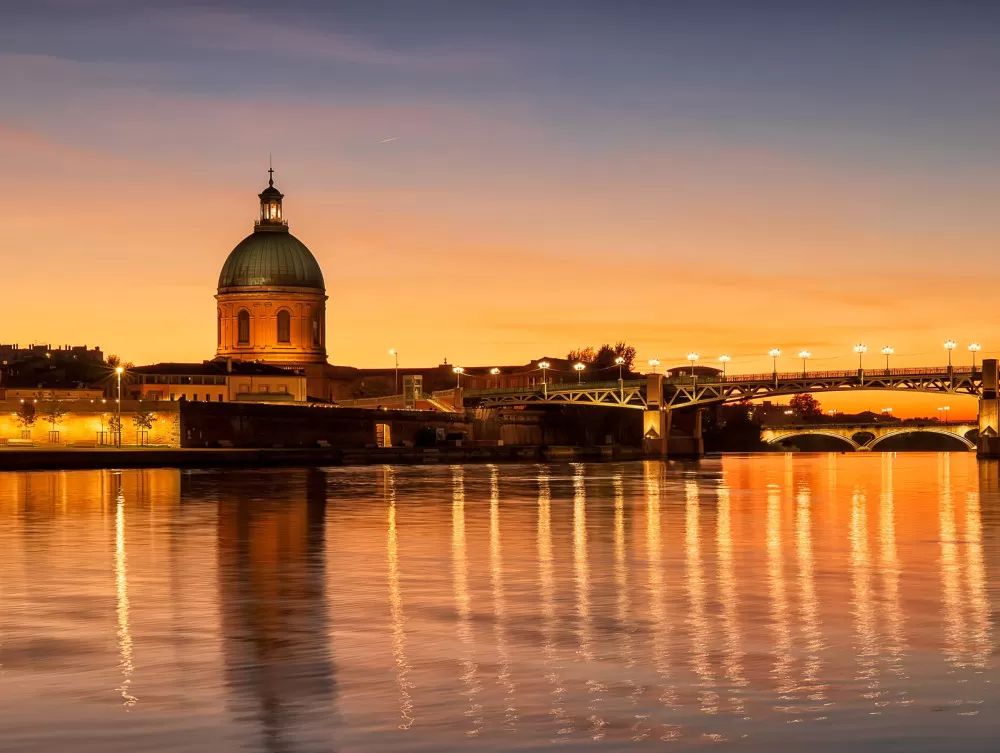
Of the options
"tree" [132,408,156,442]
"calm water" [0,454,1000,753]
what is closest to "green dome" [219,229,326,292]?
"tree" [132,408,156,442]

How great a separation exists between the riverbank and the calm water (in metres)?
Result: 48.4

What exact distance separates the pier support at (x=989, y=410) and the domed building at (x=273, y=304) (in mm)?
78666

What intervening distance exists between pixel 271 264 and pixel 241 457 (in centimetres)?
9126

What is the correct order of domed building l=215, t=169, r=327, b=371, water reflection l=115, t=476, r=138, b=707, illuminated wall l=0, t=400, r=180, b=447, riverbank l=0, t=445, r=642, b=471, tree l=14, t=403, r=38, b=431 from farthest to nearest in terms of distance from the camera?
domed building l=215, t=169, r=327, b=371
illuminated wall l=0, t=400, r=180, b=447
tree l=14, t=403, r=38, b=431
riverbank l=0, t=445, r=642, b=471
water reflection l=115, t=476, r=138, b=707

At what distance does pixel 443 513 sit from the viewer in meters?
44.0

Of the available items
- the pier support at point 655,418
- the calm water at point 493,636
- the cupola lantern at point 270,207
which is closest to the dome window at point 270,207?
the cupola lantern at point 270,207

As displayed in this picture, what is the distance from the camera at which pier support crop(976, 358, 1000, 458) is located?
501ft

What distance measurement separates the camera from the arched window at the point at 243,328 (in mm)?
185125

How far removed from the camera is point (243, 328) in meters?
186

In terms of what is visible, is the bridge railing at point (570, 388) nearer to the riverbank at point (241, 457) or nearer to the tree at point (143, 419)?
the riverbank at point (241, 457)

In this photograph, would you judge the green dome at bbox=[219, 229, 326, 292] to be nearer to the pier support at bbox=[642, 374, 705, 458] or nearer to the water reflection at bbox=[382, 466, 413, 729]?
the pier support at bbox=[642, 374, 705, 458]

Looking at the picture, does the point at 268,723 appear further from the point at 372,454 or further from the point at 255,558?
the point at 372,454

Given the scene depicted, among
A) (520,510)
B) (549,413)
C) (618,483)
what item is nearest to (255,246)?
(549,413)

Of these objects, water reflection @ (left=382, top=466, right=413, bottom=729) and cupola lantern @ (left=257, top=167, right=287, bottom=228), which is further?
cupola lantern @ (left=257, top=167, right=287, bottom=228)
